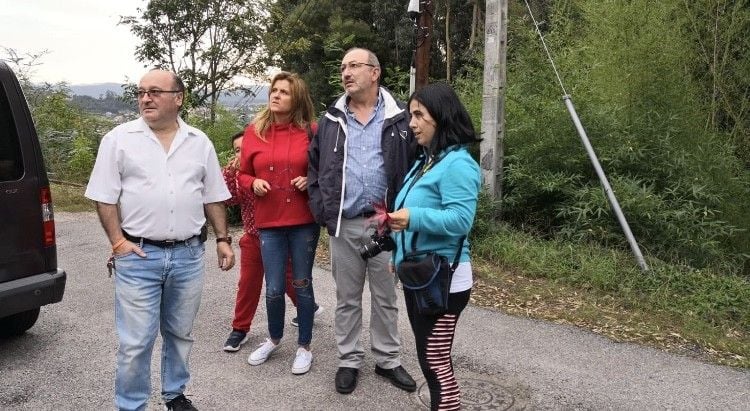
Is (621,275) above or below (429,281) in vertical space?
below

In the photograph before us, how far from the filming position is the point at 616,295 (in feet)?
17.5

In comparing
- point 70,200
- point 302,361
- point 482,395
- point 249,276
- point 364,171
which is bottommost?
point 482,395

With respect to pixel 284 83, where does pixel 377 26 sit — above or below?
above

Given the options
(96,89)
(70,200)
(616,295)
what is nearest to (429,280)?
(616,295)

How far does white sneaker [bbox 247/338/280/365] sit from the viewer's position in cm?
401

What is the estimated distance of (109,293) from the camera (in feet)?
19.0

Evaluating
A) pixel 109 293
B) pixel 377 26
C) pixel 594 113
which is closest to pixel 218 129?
pixel 109 293

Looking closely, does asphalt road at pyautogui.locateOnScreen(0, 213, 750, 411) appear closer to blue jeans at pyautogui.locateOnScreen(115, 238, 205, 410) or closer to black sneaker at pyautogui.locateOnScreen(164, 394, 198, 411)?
black sneaker at pyautogui.locateOnScreen(164, 394, 198, 411)

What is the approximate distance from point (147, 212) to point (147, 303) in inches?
17.1

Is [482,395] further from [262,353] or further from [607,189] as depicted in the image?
[607,189]

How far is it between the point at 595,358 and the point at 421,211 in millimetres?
2286

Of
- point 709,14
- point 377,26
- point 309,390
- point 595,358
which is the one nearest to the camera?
point 309,390

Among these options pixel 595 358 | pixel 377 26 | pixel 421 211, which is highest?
pixel 377 26

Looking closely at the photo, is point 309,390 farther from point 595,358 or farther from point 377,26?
point 377,26
